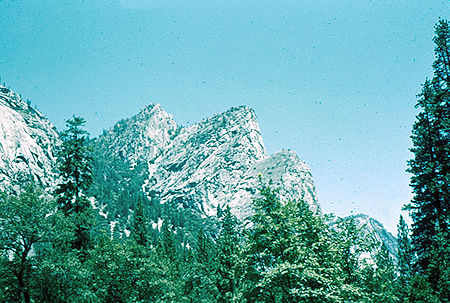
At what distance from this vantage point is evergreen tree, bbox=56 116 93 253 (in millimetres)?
29922

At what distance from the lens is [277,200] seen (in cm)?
1638

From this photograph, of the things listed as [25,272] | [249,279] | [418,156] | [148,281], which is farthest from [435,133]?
[25,272]

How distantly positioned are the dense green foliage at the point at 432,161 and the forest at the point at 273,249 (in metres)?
0.08

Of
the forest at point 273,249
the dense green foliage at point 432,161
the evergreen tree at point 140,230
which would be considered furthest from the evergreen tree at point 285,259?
the evergreen tree at point 140,230

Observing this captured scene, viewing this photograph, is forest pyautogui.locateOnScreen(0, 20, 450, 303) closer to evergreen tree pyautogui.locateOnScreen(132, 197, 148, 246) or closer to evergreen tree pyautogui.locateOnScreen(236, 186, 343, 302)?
evergreen tree pyautogui.locateOnScreen(236, 186, 343, 302)

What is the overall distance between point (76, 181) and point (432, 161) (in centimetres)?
3113

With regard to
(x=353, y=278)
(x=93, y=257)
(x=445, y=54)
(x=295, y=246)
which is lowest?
(x=353, y=278)

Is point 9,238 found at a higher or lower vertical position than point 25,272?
higher

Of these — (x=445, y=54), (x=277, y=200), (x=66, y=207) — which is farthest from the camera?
(x=66, y=207)

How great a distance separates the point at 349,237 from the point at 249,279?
726 centimetres

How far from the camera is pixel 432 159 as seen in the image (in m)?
25.1

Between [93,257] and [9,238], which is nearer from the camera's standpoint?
[9,238]

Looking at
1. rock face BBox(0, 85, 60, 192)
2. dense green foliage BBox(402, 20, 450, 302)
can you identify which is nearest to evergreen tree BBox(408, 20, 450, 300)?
dense green foliage BBox(402, 20, 450, 302)

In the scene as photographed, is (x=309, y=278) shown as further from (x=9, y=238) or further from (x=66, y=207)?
(x=66, y=207)
